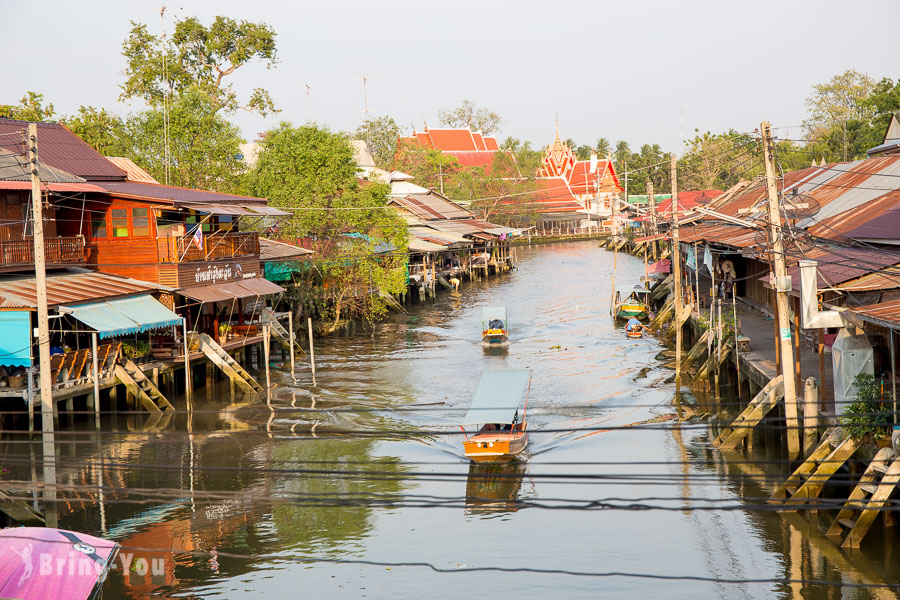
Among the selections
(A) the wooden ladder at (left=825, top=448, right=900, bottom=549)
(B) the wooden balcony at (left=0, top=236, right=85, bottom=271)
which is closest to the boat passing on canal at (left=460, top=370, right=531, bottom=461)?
(A) the wooden ladder at (left=825, top=448, right=900, bottom=549)

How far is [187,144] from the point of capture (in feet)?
160

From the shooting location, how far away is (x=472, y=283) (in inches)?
2921

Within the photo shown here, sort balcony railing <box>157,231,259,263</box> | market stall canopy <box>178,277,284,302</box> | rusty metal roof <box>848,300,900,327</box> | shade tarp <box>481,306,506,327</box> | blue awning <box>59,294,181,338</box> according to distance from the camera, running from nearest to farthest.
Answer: rusty metal roof <box>848,300,900,327</box> → blue awning <box>59,294,181,338</box> → balcony railing <box>157,231,259,263</box> → market stall canopy <box>178,277,284,302</box> → shade tarp <box>481,306,506,327</box>

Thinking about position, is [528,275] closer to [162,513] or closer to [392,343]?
[392,343]

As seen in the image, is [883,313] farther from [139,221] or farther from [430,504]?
[139,221]

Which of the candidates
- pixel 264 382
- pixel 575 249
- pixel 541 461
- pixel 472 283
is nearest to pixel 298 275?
pixel 264 382

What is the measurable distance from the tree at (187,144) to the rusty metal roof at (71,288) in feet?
68.2

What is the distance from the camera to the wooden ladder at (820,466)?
1557 centimetres

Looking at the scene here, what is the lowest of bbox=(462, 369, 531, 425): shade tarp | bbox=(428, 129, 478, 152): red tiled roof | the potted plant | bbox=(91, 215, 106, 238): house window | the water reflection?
the water reflection

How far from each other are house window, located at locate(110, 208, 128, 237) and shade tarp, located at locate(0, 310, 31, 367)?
272 inches

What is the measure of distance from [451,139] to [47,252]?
307 ft

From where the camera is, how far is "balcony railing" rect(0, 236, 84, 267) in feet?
84.0

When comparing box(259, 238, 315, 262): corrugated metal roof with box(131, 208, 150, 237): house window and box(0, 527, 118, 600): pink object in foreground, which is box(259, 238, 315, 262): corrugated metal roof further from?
box(0, 527, 118, 600): pink object in foreground

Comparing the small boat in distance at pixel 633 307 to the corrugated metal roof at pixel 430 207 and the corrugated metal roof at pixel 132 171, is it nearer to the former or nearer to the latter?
the corrugated metal roof at pixel 430 207
